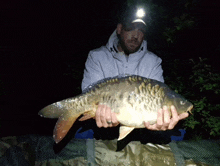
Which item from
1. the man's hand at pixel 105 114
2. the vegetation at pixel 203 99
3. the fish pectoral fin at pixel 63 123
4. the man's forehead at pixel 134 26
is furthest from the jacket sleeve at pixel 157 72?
the fish pectoral fin at pixel 63 123

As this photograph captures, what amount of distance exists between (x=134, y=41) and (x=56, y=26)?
315cm

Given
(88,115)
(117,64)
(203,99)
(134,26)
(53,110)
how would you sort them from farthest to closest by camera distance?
(203,99) → (117,64) → (134,26) → (88,115) → (53,110)

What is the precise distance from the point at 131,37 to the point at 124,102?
3.87ft

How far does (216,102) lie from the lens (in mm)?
2768

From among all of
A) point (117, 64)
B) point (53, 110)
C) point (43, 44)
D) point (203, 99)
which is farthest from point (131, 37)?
point (43, 44)

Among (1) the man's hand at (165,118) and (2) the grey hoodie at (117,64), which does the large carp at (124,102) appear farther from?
(2) the grey hoodie at (117,64)

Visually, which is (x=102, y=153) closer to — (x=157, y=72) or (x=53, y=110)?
(x=53, y=110)

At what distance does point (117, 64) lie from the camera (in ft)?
7.63

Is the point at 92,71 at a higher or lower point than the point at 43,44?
lower

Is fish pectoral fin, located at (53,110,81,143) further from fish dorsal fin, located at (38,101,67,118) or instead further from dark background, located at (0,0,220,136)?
dark background, located at (0,0,220,136)

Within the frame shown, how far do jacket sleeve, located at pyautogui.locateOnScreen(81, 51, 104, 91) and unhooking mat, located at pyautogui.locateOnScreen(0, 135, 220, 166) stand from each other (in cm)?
84

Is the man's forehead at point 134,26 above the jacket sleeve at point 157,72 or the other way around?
above

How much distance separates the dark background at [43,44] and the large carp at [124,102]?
2.55 meters

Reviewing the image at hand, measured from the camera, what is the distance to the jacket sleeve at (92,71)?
2.20m
